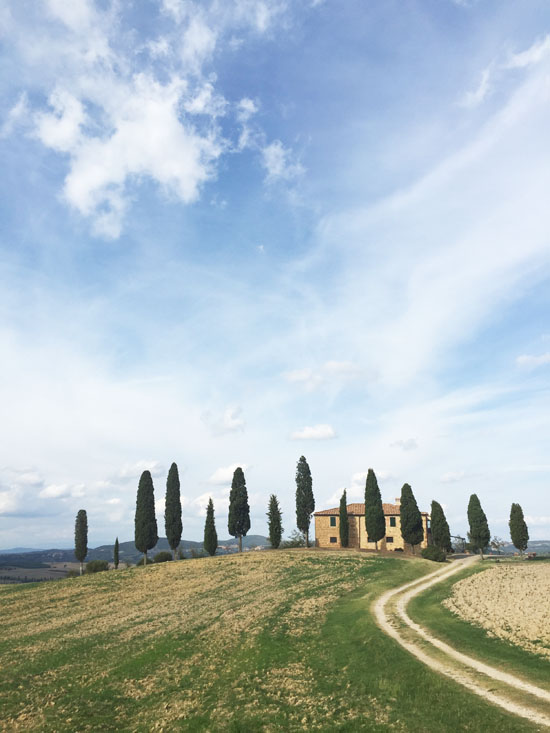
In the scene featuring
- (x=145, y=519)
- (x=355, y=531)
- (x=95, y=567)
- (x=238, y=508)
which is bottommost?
(x=95, y=567)

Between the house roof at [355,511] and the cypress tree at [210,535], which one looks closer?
the cypress tree at [210,535]

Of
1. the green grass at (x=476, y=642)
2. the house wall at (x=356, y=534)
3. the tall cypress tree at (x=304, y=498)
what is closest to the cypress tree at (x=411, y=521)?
the house wall at (x=356, y=534)

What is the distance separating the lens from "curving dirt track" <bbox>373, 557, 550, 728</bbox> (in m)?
16.9

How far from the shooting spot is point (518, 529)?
82938mm

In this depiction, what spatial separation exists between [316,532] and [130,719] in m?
73.6

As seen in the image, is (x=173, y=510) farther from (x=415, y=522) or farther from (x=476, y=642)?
(x=476, y=642)

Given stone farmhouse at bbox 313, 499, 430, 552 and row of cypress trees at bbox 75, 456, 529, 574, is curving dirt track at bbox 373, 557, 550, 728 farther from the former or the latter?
stone farmhouse at bbox 313, 499, 430, 552

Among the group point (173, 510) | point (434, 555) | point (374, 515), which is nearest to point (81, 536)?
point (173, 510)

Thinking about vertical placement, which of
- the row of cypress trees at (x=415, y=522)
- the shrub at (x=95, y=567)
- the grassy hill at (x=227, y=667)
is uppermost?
the row of cypress trees at (x=415, y=522)

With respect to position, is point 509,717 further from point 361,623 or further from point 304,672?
point 361,623

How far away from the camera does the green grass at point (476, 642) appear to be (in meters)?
20.6

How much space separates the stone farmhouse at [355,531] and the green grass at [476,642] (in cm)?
5184

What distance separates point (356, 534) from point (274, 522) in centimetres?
1608

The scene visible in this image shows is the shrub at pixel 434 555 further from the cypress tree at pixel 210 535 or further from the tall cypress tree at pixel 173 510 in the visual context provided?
the tall cypress tree at pixel 173 510
